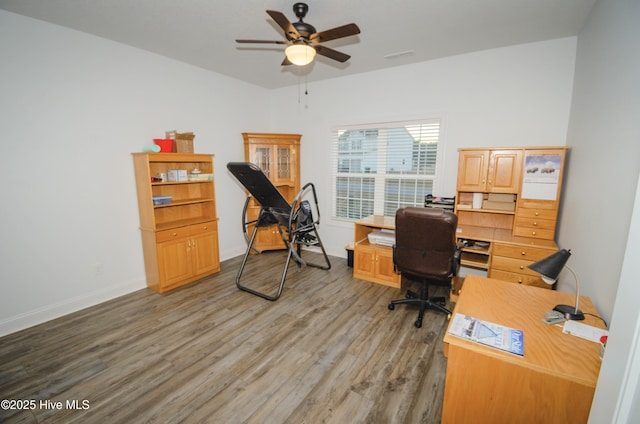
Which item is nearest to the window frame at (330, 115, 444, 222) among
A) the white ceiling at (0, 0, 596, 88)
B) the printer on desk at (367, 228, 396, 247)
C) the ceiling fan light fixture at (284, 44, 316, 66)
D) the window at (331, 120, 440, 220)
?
the window at (331, 120, 440, 220)

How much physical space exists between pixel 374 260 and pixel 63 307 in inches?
144

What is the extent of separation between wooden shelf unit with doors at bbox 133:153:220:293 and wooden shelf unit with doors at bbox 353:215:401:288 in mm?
2129

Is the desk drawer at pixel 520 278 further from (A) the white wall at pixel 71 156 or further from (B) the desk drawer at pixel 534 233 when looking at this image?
(A) the white wall at pixel 71 156

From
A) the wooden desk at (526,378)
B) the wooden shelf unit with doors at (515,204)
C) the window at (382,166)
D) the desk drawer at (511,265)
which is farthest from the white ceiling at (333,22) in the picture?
the wooden desk at (526,378)

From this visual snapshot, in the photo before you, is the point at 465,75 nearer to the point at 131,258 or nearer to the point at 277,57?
the point at 277,57

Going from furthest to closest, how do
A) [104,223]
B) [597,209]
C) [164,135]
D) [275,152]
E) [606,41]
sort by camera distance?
[275,152], [164,135], [104,223], [606,41], [597,209]

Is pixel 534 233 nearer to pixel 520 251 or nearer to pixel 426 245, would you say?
pixel 520 251

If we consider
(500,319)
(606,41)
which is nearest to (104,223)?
(500,319)

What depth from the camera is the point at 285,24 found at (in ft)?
6.79

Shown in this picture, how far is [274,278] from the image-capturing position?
12.8ft

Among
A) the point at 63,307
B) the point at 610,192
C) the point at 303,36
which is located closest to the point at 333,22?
the point at 303,36

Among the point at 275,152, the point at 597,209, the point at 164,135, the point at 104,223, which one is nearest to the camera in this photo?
the point at 597,209

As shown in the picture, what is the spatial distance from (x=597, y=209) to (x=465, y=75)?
238cm

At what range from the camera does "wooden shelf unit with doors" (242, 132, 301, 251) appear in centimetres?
479
